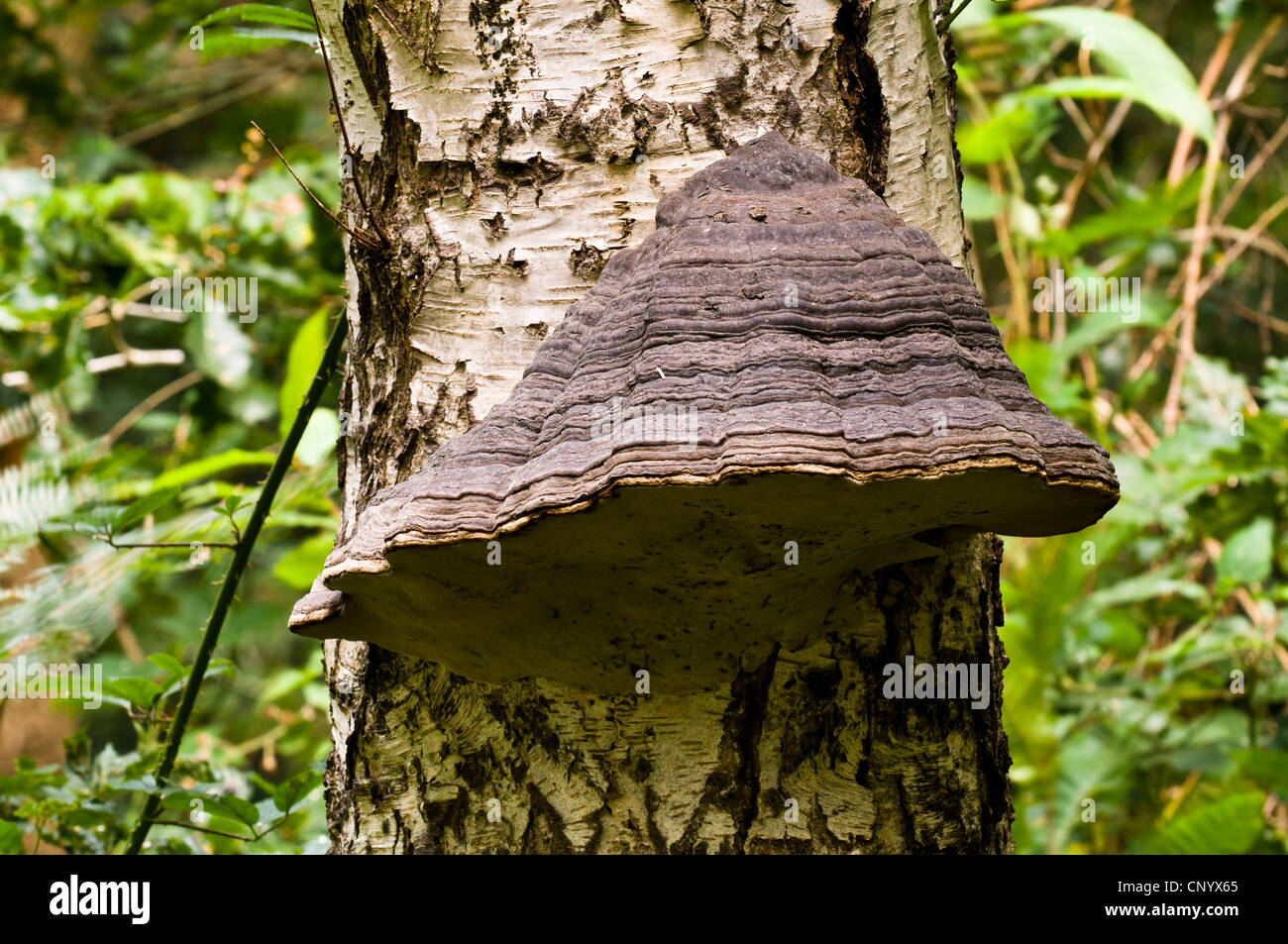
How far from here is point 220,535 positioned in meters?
2.96

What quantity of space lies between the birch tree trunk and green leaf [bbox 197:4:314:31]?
0.12m

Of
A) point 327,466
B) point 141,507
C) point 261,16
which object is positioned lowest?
point 141,507

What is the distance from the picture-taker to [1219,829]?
294cm

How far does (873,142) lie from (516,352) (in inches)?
27.0

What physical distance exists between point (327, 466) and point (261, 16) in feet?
4.52

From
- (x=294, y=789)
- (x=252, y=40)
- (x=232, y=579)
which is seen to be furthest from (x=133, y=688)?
(x=252, y=40)

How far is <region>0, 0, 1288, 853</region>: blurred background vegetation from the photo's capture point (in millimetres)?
2562

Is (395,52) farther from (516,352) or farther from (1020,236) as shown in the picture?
(1020,236)

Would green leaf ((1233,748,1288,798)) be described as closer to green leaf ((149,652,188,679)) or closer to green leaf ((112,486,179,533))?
green leaf ((149,652,188,679))

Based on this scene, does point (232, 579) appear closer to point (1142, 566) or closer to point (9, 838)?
point (9, 838)

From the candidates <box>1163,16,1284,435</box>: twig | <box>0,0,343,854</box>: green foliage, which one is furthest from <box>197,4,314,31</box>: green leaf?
<box>1163,16,1284,435</box>: twig

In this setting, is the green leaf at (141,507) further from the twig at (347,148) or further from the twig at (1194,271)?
the twig at (1194,271)

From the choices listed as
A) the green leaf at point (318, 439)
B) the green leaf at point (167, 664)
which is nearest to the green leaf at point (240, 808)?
the green leaf at point (167, 664)
